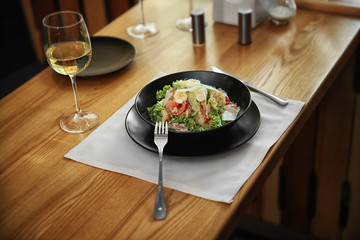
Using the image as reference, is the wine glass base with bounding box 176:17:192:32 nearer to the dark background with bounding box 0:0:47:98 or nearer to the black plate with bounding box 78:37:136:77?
the black plate with bounding box 78:37:136:77

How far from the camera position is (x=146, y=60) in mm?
1483

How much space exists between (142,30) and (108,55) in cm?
23

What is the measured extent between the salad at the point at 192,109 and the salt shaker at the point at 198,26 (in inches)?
18.2

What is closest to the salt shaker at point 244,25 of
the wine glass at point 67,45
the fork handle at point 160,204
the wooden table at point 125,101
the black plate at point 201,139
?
the wooden table at point 125,101

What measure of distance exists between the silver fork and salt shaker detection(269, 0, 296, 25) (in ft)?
2.58

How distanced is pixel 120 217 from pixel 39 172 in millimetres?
248

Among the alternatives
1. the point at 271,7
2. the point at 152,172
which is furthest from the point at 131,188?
the point at 271,7

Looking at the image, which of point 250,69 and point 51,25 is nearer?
point 51,25

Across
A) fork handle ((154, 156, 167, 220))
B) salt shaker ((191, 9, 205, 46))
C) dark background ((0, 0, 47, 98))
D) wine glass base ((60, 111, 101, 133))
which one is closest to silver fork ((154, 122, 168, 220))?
fork handle ((154, 156, 167, 220))

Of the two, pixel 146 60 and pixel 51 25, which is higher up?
pixel 51 25

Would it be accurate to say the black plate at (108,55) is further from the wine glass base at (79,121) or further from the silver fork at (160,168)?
the silver fork at (160,168)

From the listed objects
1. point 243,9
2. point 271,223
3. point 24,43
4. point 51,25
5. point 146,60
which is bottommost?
point 271,223

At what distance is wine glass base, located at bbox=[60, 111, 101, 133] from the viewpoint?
1169 mm

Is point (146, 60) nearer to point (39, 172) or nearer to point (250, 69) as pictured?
point (250, 69)
